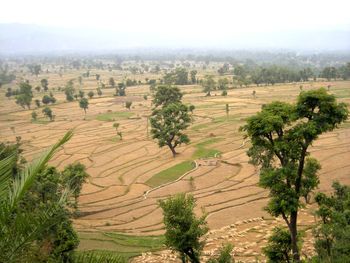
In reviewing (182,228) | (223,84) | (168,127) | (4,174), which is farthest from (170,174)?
(223,84)

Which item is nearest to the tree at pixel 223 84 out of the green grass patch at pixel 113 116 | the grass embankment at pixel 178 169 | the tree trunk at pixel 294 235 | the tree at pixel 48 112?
the green grass patch at pixel 113 116

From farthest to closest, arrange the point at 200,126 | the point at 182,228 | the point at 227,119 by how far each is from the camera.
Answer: the point at 227,119 → the point at 200,126 → the point at 182,228

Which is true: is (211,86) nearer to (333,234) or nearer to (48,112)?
(48,112)

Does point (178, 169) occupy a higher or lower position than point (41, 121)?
lower

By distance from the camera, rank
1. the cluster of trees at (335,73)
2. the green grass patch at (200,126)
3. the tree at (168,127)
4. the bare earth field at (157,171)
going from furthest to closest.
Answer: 1. the cluster of trees at (335,73)
2. the green grass patch at (200,126)
3. the tree at (168,127)
4. the bare earth field at (157,171)

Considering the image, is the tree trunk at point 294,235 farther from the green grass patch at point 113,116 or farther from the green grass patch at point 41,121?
the green grass patch at point 41,121

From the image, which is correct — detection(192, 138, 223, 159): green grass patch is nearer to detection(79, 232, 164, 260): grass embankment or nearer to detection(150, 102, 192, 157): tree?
detection(150, 102, 192, 157): tree

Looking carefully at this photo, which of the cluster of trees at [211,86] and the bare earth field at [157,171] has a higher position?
the cluster of trees at [211,86]
